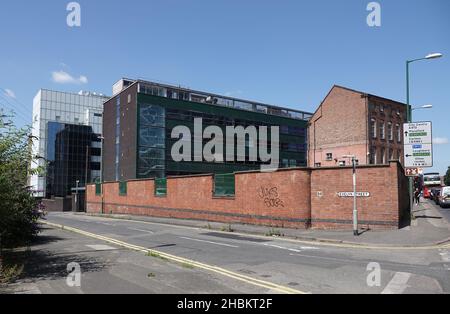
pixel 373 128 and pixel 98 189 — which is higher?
pixel 373 128

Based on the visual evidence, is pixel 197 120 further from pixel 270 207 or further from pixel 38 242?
pixel 38 242

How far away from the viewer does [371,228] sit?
18.9 m

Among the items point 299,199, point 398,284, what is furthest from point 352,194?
point 398,284

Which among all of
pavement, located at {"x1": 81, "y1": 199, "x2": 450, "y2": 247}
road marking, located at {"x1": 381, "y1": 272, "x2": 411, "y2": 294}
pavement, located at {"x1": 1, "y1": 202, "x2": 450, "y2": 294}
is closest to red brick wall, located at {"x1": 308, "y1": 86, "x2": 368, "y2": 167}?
pavement, located at {"x1": 81, "y1": 199, "x2": 450, "y2": 247}

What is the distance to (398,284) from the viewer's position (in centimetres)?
856

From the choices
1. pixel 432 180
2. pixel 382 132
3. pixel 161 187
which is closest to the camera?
pixel 161 187

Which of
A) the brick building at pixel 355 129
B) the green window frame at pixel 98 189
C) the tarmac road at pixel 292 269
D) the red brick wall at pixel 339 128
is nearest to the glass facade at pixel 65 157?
the green window frame at pixel 98 189

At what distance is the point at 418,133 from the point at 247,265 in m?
16.7

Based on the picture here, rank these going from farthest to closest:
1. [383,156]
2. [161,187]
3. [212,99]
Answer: [212,99]
[383,156]
[161,187]

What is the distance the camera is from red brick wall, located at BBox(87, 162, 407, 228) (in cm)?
1884

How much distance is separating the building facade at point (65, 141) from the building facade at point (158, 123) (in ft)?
43.9

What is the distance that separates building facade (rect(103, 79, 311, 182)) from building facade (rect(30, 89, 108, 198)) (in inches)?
526

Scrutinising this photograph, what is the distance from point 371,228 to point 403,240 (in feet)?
10.5

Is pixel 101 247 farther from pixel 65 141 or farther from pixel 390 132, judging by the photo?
pixel 65 141
